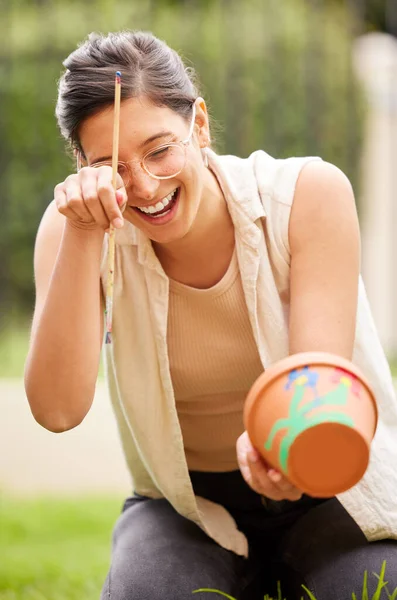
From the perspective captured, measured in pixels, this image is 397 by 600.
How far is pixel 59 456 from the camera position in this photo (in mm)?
5496

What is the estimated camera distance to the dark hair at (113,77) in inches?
83.3

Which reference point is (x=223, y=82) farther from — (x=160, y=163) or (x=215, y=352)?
(x=160, y=163)

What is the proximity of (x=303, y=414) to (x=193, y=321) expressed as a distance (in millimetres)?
747

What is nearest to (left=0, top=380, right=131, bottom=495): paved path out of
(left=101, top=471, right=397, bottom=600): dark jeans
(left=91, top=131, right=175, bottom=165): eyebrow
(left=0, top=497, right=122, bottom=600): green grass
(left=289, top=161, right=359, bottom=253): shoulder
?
(left=0, top=497, right=122, bottom=600): green grass

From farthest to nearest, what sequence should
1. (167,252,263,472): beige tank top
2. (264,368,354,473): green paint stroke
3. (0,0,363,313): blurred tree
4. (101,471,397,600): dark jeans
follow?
1. (0,0,363,313): blurred tree
2. (167,252,263,472): beige tank top
3. (101,471,397,600): dark jeans
4. (264,368,354,473): green paint stroke

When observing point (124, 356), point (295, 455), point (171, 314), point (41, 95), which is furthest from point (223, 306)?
point (41, 95)

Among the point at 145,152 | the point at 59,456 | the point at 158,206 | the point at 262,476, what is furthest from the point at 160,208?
the point at 59,456

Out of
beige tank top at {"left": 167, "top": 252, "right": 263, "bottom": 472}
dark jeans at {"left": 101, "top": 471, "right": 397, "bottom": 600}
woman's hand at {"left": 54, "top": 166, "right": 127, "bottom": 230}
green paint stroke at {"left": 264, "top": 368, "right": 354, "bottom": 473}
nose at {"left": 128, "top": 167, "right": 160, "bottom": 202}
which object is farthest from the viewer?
beige tank top at {"left": 167, "top": 252, "right": 263, "bottom": 472}

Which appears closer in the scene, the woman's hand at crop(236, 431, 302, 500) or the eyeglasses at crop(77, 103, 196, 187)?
the woman's hand at crop(236, 431, 302, 500)

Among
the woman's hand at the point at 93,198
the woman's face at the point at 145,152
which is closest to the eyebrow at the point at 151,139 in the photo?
the woman's face at the point at 145,152

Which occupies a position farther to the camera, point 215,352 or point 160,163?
point 215,352

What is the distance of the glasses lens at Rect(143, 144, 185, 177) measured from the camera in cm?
212

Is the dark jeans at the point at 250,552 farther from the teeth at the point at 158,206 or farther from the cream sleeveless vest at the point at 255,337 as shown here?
the teeth at the point at 158,206

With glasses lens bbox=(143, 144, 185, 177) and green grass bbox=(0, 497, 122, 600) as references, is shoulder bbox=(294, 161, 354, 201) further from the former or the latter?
green grass bbox=(0, 497, 122, 600)
